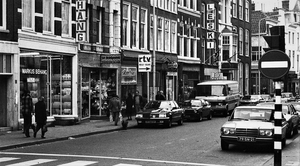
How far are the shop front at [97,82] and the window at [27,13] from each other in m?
4.57

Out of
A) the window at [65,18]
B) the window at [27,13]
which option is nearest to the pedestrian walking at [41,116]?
the window at [27,13]

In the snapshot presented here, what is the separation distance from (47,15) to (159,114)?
783cm

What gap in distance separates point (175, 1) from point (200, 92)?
9.40 metres

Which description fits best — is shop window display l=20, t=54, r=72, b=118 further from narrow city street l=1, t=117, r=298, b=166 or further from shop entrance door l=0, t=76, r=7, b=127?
narrow city street l=1, t=117, r=298, b=166

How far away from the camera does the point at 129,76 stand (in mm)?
34906

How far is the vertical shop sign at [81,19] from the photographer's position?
1094 inches

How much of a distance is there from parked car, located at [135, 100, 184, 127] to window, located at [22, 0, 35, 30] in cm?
741

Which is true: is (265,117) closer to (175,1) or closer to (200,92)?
(200,92)

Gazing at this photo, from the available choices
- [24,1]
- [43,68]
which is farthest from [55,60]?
[24,1]

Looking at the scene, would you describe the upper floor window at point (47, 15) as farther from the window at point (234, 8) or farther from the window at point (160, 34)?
the window at point (234, 8)

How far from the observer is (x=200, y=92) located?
130 feet

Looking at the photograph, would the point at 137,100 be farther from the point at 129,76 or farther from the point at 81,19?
the point at 81,19

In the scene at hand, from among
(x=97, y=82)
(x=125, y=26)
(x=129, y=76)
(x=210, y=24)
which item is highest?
(x=210, y=24)

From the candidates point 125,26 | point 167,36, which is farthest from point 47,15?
point 167,36
